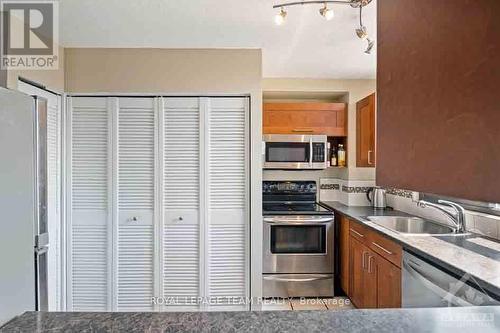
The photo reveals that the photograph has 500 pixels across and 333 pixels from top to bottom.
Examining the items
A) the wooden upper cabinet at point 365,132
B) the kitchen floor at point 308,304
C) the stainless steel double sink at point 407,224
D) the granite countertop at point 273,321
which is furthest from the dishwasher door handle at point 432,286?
the wooden upper cabinet at point 365,132

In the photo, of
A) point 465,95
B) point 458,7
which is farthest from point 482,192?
point 458,7

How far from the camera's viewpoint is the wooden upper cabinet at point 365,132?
11.4ft

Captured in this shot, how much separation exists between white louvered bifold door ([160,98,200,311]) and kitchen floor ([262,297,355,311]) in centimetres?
93

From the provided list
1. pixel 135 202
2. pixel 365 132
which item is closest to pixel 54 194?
pixel 135 202

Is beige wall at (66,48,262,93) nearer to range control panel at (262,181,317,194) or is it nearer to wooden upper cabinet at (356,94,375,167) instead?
wooden upper cabinet at (356,94,375,167)

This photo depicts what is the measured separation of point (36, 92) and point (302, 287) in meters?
2.94

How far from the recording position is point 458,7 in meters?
0.44

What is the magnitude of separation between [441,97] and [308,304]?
3.30 metres

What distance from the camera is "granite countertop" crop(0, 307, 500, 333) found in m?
0.77

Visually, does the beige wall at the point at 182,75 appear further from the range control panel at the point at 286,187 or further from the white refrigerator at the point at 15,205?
the white refrigerator at the point at 15,205

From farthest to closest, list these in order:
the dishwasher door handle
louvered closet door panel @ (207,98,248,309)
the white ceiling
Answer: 1. louvered closet door panel @ (207,98,248,309)
2. the white ceiling
3. the dishwasher door handle

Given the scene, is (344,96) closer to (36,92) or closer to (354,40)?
(354,40)

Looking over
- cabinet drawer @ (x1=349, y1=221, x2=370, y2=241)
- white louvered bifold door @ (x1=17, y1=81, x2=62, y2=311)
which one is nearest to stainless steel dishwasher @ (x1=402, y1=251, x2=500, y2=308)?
cabinet drawer @ (x1=349, y1=221, x2=370, y2=241)

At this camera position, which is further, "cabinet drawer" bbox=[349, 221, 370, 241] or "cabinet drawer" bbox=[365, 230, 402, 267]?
"cabinet drawer" bbox=[349, 221, 370, 241]
